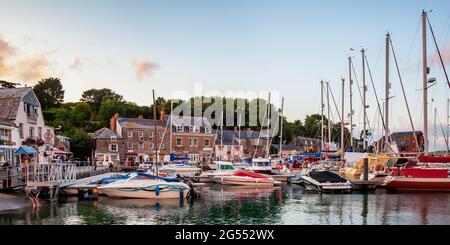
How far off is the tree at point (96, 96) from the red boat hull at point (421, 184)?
29.1m

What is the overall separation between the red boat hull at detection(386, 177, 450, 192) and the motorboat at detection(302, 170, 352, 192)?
3.42 metres

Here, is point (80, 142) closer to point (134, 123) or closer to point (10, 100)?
point (134, 123)

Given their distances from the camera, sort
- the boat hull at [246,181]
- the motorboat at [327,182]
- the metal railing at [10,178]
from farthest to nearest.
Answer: the boat hull at [246,181]
the motorboat at [327,182]
the metal railing at [10,178]

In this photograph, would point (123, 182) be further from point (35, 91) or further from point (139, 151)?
point (139, 151)

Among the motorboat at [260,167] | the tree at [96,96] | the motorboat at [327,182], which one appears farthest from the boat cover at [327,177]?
the tree at [96,96]

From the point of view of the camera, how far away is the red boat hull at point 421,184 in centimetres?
2872

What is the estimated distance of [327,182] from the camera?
30.4m

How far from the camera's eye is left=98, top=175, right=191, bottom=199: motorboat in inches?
998

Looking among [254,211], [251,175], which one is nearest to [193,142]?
[251,175]

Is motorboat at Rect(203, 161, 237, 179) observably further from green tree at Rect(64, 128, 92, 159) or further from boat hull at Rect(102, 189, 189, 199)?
green tree at Rect(64, 128, 92, 159)

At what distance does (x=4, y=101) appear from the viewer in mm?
32062

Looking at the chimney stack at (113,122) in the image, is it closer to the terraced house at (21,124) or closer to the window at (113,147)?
the window at (113,147)

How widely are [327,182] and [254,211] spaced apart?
11415 millimetres
